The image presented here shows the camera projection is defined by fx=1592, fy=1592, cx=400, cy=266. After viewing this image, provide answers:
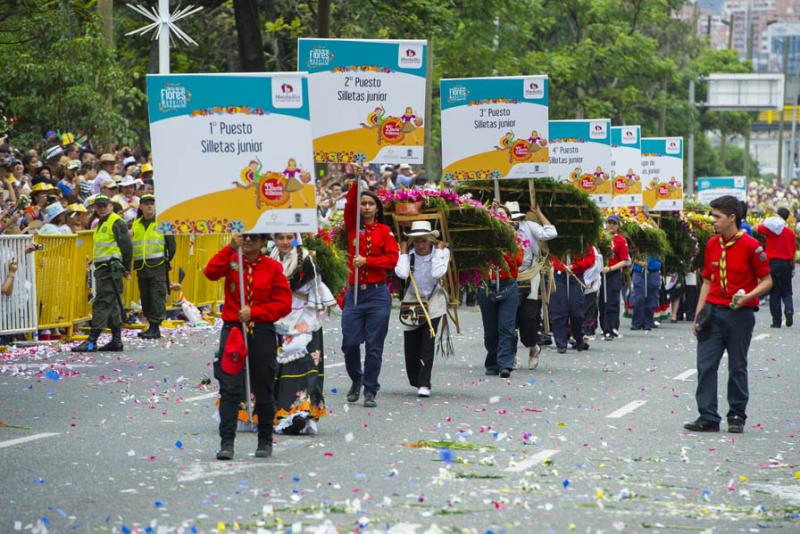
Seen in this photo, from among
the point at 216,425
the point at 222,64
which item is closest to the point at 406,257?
the point at 216,425

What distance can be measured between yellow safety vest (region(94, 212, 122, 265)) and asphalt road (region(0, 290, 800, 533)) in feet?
6.88

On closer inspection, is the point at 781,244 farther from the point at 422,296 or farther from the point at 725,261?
the point at 725,261

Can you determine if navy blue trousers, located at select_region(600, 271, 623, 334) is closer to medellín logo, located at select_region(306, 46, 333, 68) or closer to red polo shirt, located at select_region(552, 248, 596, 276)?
red polo shirt, located at select_region(552, 248, 596, 276)

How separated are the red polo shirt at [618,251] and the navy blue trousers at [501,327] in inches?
260

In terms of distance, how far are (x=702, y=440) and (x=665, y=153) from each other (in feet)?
61.3

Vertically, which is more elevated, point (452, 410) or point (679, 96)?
point (679, 96)

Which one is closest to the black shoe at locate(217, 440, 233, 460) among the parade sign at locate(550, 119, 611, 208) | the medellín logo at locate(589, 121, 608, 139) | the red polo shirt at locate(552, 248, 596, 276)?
the red polo shirt at locate(552, 248, 596, 276)

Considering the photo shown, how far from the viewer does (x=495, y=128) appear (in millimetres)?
18000

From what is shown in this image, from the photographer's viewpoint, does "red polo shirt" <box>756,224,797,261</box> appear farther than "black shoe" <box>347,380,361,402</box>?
Yes

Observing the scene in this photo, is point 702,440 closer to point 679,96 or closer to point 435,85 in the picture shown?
point 435,85

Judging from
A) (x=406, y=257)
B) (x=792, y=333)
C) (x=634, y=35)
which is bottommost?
(x=792, y=333)

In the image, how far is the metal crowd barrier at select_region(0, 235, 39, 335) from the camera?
18.4 m

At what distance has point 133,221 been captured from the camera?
68.1 feet

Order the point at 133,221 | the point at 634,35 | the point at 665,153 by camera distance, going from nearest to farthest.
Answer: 1. the point at 133,221
2. the point at 665,153
3. the point at 634,35
